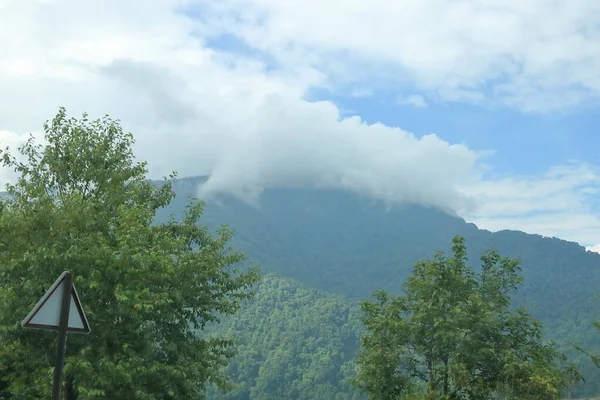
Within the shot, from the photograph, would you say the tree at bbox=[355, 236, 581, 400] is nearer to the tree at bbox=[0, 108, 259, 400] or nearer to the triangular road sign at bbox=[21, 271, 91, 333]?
the tree at bbox=[0, 108, 259, 400]

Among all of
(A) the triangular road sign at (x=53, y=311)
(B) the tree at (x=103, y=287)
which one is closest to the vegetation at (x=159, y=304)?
(B) the tree at (x=103, y=287)

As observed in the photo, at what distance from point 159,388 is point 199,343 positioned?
2.97 metres

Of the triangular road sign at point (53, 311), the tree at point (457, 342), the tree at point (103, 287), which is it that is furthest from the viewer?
the tree at point (457, 342)

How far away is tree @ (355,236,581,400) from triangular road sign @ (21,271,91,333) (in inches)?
577

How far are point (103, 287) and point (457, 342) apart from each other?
12226 millimetres

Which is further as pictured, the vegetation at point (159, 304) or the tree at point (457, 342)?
the tree at point (457, 342)

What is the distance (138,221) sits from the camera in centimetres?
1517

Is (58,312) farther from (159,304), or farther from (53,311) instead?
(159,304)

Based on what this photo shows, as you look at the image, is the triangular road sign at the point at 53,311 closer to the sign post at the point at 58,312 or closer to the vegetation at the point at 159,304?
the sign post at the point at 58,312

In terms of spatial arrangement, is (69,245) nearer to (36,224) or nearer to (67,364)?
(36,224)

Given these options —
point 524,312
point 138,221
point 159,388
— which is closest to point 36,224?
point 138,221

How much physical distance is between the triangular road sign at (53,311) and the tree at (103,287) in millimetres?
5696

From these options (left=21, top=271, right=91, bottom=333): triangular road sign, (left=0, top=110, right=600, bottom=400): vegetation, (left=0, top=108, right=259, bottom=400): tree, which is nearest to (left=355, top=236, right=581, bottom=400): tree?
(left=0, top=110, right=600, bottom=400): vegetation

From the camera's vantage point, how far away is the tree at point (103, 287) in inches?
516
